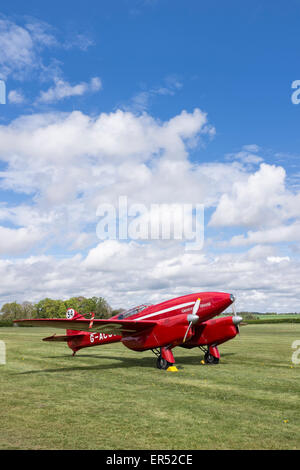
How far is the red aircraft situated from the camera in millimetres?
14977

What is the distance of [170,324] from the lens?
595 inches

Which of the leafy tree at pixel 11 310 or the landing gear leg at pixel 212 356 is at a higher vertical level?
the landing gear leg at pixel 212 356

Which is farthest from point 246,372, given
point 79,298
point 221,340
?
point 79,298

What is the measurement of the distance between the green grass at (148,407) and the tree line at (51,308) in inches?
4118

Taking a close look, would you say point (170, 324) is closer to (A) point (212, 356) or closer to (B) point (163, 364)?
(B) point (163, 364)

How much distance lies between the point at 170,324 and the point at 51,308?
119102 mm

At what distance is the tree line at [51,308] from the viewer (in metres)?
121

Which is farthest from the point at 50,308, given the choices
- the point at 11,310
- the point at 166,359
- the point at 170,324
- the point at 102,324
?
the point at 170,324

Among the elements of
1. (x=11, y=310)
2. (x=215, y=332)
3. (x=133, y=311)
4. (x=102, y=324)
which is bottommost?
(x=11, y=310)

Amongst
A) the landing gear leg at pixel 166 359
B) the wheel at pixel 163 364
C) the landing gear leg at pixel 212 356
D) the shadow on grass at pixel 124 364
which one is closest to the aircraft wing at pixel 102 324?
the landing gear leg at pixel 166 359

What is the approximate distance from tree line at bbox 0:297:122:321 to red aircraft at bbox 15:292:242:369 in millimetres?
102113

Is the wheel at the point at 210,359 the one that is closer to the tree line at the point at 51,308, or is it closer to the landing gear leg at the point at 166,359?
the landing gear leg at the point at 166,359
